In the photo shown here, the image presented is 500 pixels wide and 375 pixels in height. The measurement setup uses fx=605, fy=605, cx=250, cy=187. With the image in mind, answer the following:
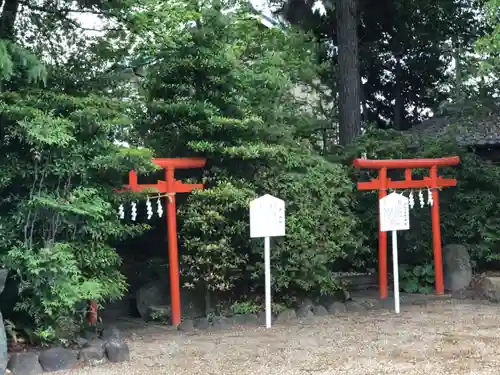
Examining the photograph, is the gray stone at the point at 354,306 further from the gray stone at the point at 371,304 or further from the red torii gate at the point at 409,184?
the red torii gate at the point at 409,184

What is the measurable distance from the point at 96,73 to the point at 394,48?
512 inches

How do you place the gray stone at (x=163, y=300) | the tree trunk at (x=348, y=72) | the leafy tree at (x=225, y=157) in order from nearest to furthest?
the leafy tree at (x=225, y=157)
the gray stone at (x=163, y=300)
the tree trunk at (x=348, y=72)

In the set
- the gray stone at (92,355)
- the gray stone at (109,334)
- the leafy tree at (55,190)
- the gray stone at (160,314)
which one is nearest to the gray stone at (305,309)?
the gray stone at (160,314)

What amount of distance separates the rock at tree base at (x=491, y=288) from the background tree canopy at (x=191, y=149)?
3.98ft

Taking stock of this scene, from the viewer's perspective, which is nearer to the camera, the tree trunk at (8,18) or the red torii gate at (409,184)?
the tree trunk at (8,18)

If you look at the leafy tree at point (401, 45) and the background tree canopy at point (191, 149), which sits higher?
the leafy tree at point (401, 45)

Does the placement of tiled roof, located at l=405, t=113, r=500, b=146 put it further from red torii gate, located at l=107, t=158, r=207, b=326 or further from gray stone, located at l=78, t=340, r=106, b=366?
gray stone, located at l=78, t=340, r=106, b=366

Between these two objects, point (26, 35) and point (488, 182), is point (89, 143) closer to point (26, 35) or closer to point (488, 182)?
point (26, 35)

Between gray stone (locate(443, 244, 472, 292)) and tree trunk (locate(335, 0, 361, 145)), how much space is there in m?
3.66

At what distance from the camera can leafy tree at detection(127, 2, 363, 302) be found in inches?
330

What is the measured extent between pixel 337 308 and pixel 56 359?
15.4 feet

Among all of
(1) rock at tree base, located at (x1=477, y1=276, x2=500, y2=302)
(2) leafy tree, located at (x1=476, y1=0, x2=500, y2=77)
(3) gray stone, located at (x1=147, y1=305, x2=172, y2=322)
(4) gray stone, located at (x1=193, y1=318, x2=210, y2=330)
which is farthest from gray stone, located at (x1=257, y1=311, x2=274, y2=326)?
(2) leafy tree, located at (x1=476, y1=0, x2=500, y2=77)

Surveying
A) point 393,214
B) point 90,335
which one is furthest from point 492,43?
point 90,335

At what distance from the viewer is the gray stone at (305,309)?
891cm
